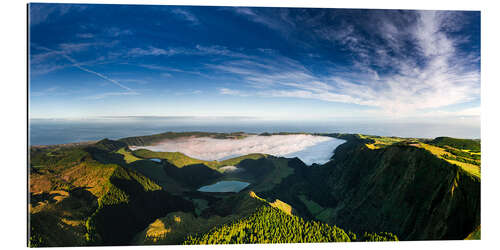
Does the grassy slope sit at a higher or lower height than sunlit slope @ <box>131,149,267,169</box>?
→ higher

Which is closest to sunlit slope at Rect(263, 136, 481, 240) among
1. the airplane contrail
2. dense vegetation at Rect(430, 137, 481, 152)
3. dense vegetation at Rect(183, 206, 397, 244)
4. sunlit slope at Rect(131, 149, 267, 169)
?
dense vegetation at Rect(430, 137, 481, 152)

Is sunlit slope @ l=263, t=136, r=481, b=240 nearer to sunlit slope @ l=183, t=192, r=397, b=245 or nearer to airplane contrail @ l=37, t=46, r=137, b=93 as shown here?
sunlit slope @ l=183, t=192, r=397, b=245

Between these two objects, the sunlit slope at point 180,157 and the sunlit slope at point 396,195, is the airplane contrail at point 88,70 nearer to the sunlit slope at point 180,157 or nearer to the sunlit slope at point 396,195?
the sunlit slope at point 180,157

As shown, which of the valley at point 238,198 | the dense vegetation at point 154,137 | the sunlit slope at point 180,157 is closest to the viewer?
the valley at point 238,198

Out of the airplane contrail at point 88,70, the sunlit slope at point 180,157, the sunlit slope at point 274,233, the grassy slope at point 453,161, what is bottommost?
the sunlit slope at point 274,233

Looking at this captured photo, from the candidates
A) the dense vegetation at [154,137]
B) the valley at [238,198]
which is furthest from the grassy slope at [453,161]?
the dense vegetation at [154,137]

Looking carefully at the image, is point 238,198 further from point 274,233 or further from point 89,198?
point 89,198

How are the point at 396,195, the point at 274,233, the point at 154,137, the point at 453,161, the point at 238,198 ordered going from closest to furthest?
the point at 453,161 → the point at 274,233 → the point at 396,195 → the point at 154,137 → the point at 238,198

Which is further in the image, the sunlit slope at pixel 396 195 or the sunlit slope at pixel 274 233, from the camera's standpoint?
the sunlit slope at pixel 274 233

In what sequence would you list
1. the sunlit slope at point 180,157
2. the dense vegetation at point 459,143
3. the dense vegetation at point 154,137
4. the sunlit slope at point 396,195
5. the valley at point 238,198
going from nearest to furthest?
the sunlit slope at point 396,195 < the valley at point 238,198 < the dense vegetation at point 459,143 < the dense vegetation at point 154,137 < the sunlit slope at point 180,157

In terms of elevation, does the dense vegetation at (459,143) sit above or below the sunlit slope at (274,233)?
above

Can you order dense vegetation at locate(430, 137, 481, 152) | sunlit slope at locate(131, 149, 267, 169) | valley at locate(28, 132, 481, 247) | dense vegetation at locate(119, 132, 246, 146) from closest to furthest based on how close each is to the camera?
valley at locate(28, 132, 481, 247), dense vegetation at locate(430, 137, 481, 152), dense vegetation at locate(119, 132, 246, 146), sunlit slope at locate(131, 149, 267, 169)

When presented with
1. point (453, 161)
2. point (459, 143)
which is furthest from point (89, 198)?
point (459, 143)
